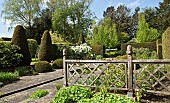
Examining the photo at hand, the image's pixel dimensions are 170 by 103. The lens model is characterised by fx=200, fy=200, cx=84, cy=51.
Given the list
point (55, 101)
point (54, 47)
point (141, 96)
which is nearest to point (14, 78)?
point (55, 101)

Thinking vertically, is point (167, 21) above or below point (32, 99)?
above

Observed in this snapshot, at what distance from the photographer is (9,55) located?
41.5 ft

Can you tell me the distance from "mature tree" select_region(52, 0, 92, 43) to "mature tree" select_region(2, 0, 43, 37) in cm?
373

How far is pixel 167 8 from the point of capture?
3688 centimetres

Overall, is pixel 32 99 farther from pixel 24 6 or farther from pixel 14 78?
pixel 24 6

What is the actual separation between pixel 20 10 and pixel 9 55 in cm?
2343

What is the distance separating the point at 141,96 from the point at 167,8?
35599 millimetres

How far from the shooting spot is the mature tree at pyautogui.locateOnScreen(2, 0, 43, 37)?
3353 centimetres

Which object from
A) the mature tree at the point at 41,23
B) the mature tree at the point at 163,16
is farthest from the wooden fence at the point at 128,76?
the mature tree at the point at 163,16

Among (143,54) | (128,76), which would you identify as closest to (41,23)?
(143,54)

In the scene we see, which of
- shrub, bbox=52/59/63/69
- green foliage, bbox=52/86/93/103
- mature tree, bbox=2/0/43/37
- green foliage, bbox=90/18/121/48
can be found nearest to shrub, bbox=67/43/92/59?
shrub, bbox=52/59/63/69

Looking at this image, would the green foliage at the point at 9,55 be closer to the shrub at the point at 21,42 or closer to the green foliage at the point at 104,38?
the shrub at the point at 21,42

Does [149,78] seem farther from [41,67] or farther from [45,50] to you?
[45,50]

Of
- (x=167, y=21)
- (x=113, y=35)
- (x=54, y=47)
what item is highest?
(x=167, y=21)
